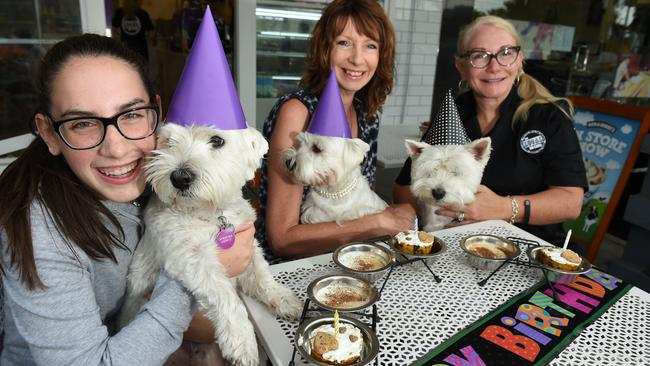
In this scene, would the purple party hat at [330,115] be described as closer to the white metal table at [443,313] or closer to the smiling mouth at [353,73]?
the smiling mouth at [353,73]

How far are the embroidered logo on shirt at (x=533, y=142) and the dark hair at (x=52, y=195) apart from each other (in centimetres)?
216

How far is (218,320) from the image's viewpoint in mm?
1337

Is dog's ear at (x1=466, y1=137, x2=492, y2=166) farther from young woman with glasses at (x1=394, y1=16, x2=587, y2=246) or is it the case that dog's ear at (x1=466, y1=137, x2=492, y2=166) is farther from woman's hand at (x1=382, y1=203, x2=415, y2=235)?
woman's hand at (x1=382, y1=203, x2=415, y2=235)

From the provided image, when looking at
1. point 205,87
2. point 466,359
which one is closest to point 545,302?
point 466,359

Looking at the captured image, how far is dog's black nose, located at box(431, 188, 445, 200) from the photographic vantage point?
222 cm

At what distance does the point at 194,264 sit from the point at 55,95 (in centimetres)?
65

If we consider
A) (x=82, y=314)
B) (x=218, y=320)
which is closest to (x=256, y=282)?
(x=218, y=320)

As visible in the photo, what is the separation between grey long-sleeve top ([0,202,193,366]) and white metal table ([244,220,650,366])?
0.29 m

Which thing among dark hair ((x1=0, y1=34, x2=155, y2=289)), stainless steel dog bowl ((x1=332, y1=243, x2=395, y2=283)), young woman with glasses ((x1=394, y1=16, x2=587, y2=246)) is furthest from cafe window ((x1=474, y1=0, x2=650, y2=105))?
dark hair ((x1=0, y1=34, x2=155, y2=289))

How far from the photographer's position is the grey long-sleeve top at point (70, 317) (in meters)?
1.05

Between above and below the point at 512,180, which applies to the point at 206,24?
above

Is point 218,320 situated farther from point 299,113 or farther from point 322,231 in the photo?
point 299,113

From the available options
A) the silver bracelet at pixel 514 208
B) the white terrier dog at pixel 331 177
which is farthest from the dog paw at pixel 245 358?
the silver bracelet at pixel 514 208

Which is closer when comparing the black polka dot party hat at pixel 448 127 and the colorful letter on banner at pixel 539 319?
the colorful letter on banner at pixel 539 319
